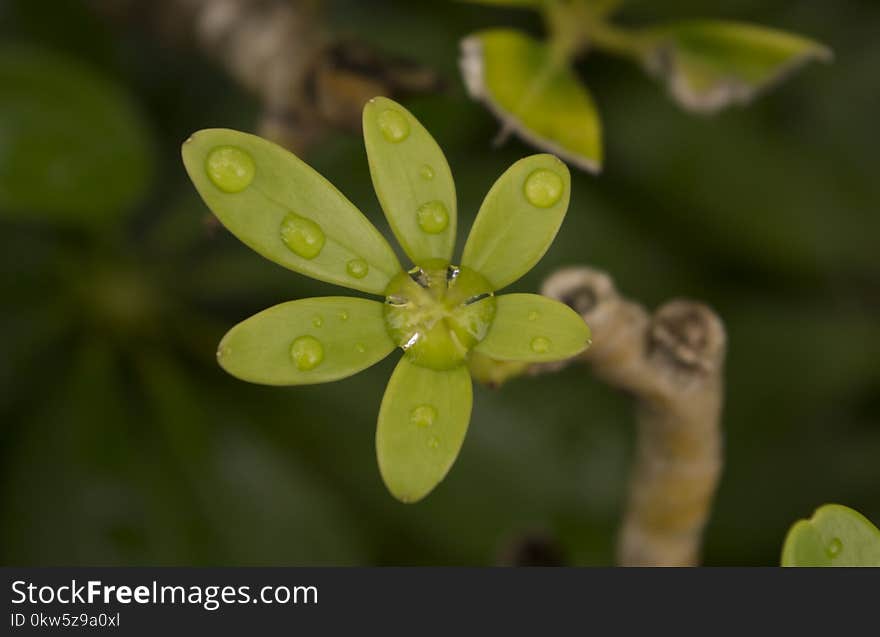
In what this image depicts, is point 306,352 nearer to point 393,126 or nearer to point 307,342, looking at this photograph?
point 307,342

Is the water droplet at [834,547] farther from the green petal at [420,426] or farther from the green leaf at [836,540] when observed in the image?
the green petal at [420,426]

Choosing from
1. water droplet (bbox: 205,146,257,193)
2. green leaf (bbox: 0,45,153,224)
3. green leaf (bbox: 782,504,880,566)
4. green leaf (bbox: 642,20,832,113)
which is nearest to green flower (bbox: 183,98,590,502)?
water droplet (bbox: 205,146,257,193)

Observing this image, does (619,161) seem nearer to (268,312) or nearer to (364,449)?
(364,449)

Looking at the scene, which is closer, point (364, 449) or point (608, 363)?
point (608, 363)

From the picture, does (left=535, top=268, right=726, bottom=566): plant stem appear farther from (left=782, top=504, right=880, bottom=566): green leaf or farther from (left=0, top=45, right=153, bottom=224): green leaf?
(left=0, top=45, right=153, bottom=224): green leaf

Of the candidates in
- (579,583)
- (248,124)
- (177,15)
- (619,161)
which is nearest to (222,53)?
(177,15)

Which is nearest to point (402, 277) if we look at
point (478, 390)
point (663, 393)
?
point (663, 393)
